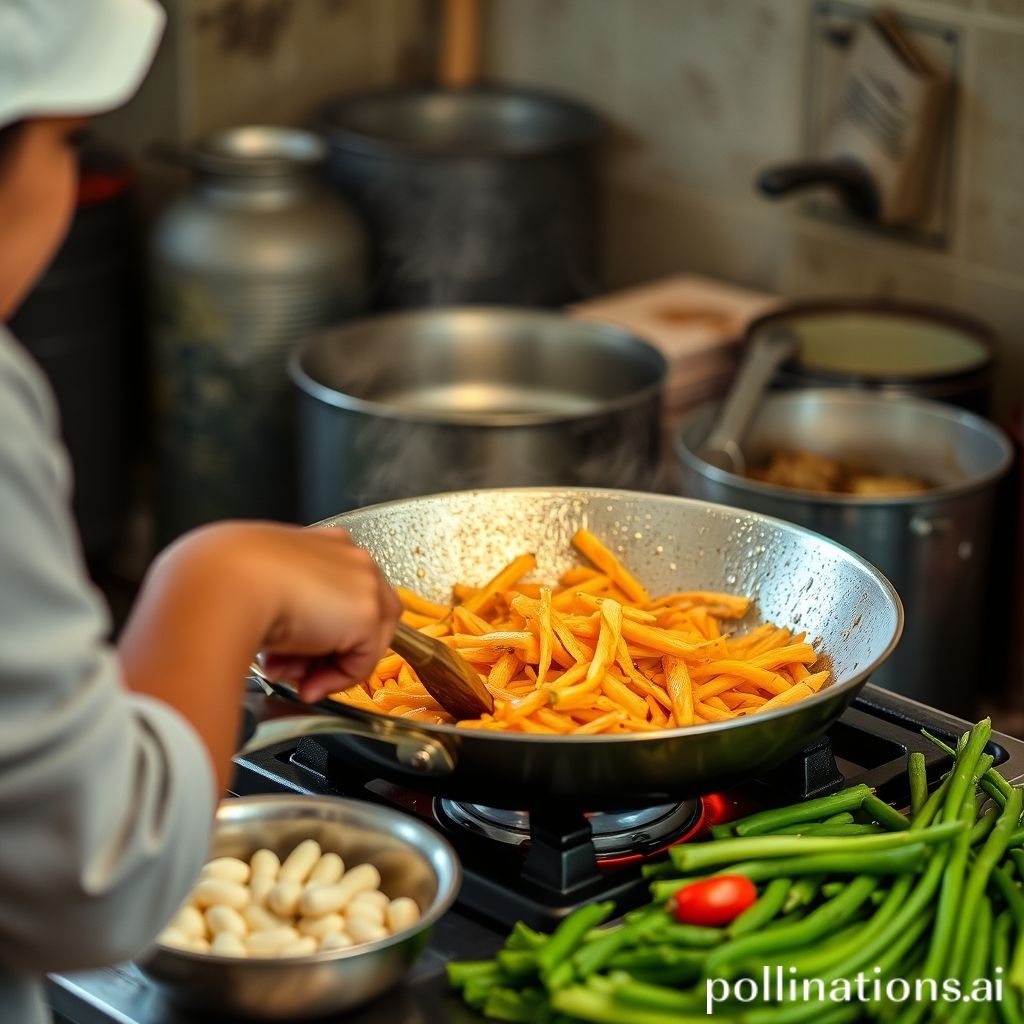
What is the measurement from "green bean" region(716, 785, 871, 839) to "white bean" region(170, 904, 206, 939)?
417 millimetres

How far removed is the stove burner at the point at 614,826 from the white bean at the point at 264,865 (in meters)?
0.22

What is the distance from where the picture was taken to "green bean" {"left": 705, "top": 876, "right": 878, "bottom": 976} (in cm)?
110

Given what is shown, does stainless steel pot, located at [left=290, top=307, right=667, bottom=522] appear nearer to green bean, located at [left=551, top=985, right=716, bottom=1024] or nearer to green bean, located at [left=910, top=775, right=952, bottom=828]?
green bean, located at [left=910, top=775, right=952, bottom=828]

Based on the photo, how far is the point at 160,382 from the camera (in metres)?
3.11

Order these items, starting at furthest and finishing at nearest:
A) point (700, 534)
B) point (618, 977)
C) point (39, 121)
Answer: point (700, 534) < point (618, 977) < point (39, 121)

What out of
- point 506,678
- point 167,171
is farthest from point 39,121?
point 167,171

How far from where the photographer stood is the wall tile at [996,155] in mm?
2654

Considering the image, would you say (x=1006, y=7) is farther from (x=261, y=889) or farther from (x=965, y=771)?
(x=261, y=889)

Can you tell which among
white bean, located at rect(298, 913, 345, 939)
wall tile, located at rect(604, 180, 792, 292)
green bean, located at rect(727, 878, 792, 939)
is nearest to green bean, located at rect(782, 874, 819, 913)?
green bean, located at rect(727, 878, 792, 939)

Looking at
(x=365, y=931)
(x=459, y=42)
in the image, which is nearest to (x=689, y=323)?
(x=459, y=42)

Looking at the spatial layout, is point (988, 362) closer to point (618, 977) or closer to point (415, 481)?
point (415, 481)

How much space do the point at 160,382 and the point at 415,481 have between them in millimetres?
919

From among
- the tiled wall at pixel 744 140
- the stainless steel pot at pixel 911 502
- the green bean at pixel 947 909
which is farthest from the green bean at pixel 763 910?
the tiled wall at pixel 744 140

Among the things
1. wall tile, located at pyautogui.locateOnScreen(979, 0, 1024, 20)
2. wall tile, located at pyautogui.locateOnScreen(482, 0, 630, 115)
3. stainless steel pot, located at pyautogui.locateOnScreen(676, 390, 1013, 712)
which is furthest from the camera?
wall tile, located at pyautogui.locateOnScreen(482, 0, 630, 115)
